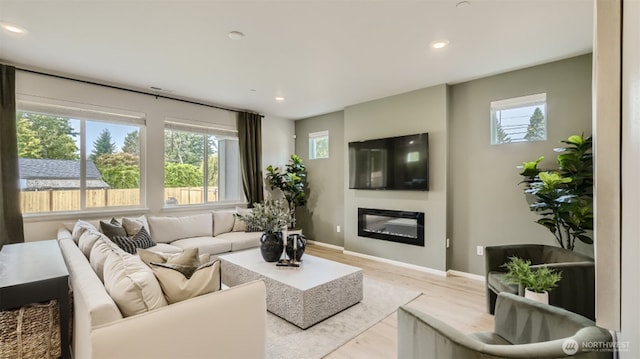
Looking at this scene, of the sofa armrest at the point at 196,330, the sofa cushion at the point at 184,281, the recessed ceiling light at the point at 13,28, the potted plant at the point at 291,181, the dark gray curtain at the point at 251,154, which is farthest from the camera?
the potted plant at the point at 291,181

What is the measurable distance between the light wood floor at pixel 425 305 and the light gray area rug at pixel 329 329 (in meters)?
0.08

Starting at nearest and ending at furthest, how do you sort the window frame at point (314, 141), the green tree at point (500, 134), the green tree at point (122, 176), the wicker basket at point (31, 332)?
the wicker basket at point (31, 332), the green tree at point (500, 134), the green tree at point (122, 176), the window frame at point (314, 141)

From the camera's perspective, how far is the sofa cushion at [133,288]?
56.5 inches

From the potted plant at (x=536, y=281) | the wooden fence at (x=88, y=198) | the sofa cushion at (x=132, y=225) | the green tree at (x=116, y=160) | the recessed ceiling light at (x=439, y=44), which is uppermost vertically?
the recessed ceiling light at (x=439, y=44)

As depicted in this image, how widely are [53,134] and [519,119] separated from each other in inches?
237

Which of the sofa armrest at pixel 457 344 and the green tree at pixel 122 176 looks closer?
the sofa armrest at pixel 457 344

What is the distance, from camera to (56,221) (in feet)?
11.9

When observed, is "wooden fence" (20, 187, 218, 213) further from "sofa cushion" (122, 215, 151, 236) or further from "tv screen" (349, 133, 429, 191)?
"tv screen" (349, 133, 429, 191)

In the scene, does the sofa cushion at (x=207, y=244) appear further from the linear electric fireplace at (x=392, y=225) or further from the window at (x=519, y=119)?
the window at (x=519, y=119)

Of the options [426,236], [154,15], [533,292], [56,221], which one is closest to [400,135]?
[426,236]

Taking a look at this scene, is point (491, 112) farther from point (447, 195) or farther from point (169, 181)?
point (169, 181)

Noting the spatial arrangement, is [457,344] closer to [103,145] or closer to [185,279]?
[185,279]

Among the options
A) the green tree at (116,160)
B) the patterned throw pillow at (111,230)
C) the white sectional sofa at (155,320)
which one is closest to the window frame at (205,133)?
the green tree at (116,160)

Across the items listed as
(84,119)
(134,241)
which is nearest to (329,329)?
(134,241)
